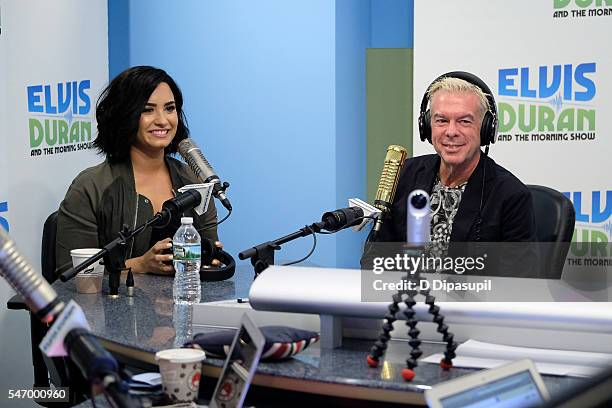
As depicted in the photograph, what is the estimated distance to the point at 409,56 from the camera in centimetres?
451

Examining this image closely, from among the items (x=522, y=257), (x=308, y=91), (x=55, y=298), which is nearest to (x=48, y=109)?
(x=308, y=91)

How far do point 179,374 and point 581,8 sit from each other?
2953 mm

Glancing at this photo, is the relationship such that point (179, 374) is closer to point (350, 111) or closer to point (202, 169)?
point (202, 169)

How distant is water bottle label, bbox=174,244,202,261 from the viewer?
9.40 feet

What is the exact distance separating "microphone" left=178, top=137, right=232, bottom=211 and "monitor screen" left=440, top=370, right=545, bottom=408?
162cm

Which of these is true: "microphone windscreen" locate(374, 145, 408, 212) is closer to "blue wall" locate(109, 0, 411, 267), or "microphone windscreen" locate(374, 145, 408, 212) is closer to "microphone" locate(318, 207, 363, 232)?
"microphone" locate(318, 207, 363, 232)

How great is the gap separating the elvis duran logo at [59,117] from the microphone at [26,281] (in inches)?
130

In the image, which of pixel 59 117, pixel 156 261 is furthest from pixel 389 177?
pixel 59 117

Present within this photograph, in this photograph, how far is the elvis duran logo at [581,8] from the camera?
154 inches

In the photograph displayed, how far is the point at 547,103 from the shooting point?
13.2 ft

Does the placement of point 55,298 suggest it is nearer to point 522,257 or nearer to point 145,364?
point 145,364

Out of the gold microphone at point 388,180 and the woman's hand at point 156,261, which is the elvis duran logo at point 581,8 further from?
the woman's hand at point 156,261

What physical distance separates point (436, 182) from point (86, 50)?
2.33 meters

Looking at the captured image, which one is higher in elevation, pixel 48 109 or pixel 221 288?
pixel 48 109
